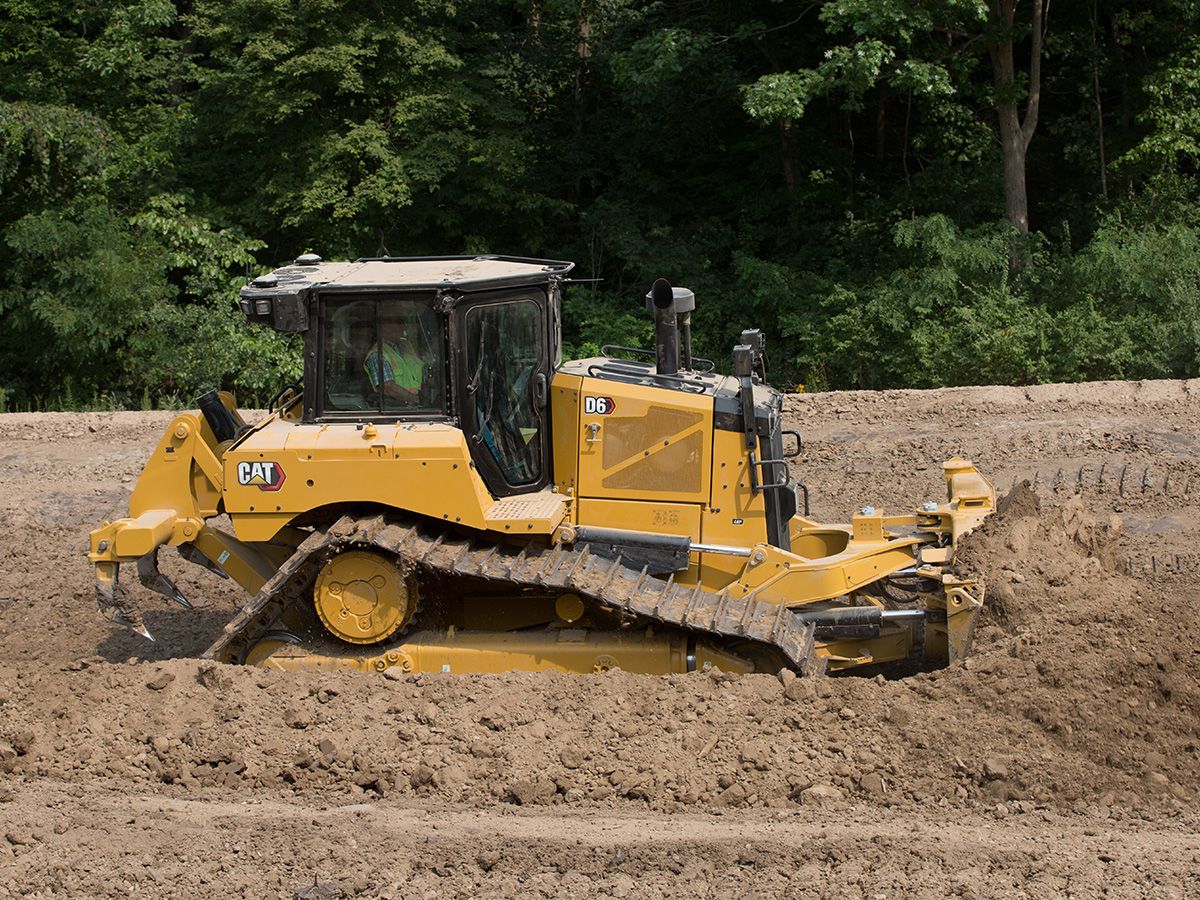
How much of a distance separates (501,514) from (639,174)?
13.2 m

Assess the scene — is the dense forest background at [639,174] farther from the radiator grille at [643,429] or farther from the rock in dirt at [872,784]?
the rock in dirt at [872,784]

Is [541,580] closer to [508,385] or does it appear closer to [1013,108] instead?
[508,385]

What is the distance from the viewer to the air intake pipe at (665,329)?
7723 mm

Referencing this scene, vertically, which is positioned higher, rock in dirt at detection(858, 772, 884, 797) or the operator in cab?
the operator in cab

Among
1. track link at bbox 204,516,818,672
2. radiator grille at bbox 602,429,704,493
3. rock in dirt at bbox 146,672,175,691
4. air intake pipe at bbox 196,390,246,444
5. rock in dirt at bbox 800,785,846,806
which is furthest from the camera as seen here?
air intake pipe at bbox 196,390,246,444

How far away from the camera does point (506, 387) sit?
779 cm

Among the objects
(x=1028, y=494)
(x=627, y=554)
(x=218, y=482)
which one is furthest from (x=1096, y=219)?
(x=218, y=482)

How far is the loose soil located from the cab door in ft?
3.97

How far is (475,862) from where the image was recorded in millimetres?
6043

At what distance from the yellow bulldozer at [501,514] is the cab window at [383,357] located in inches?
0.4

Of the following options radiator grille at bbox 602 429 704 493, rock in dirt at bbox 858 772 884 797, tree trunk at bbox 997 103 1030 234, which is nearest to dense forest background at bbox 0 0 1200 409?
tree trunk at bbox 997 103 1030 234

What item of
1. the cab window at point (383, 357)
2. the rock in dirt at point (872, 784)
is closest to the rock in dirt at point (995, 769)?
the rock in dirt at point (872, 784)

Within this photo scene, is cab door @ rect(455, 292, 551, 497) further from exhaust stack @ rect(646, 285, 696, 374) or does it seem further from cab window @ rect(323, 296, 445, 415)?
exhaust stack @ rect(646, 285, 696, 374)

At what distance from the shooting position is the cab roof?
7.54 metres
